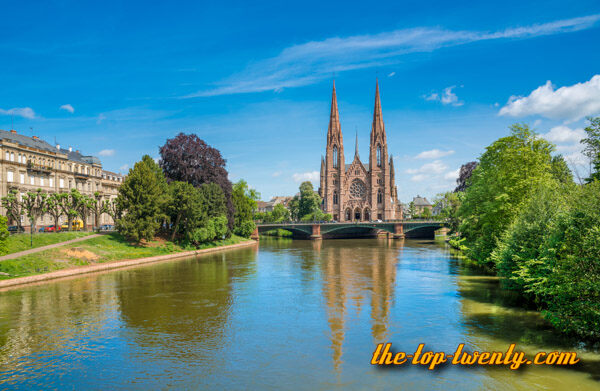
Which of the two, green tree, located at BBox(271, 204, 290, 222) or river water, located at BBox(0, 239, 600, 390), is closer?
river water, located at BBox(0, 239, 600, 390)

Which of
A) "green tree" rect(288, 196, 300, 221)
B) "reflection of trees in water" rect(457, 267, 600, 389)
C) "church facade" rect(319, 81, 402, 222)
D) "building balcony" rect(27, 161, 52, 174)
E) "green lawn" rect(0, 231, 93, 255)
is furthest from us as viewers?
"church facade" rect(319, 81, 402, 222)

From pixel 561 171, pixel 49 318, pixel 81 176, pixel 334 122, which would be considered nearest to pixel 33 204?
pixel 81 176

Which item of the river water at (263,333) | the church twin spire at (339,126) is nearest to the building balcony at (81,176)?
the river water at (263,333)

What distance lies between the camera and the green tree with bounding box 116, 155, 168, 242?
54.2m

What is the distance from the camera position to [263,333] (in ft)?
69.6

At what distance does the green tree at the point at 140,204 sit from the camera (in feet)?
178

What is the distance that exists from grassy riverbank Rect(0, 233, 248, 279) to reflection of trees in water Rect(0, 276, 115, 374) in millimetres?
3959

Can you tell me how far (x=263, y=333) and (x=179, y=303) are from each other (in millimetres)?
9198

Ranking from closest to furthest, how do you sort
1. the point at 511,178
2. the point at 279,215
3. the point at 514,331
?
the point at 514,331 < the point at 511,178 < the point at 279,215

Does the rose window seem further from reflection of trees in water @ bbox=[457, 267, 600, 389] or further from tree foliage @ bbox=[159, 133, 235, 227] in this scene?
reflection of trees in water @ bbox=[457, 267, 600, 389]

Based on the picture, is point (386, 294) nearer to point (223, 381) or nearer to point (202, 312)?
point (202, 312)

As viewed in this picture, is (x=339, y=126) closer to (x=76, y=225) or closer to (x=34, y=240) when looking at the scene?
(x=76, y=225)

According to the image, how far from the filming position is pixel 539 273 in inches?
854

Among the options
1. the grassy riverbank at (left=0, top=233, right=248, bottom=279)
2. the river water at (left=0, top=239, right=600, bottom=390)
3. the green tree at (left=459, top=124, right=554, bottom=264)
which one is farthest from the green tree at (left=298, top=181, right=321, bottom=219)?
the river water at (left=0, top=239, right=600, bottom=390)
